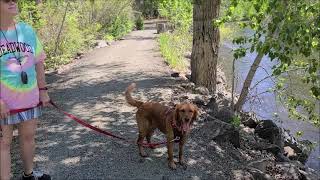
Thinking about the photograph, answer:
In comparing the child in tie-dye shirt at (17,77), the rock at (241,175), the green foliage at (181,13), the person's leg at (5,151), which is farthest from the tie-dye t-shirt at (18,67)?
the green foliage at (181,13)

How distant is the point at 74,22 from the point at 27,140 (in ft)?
47.1

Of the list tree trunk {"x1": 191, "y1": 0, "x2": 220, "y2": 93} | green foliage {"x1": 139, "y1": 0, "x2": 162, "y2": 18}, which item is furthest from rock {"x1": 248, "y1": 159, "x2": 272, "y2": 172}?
green foliage {"x1": 139, "y1": 0, "x2": 162, "y2": 18}

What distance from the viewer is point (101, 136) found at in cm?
695

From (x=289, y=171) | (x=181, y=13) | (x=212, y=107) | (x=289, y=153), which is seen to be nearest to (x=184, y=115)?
(x=289, y=171)

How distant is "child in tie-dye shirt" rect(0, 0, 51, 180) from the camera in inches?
149

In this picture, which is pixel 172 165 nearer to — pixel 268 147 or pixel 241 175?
pixel 241 175

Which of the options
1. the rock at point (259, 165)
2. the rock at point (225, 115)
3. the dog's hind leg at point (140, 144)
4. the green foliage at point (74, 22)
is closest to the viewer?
the dog's hind leg at point (140, 144)

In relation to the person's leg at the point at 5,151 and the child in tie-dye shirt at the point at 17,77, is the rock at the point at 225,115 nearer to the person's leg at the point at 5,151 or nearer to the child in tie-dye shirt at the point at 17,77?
the child in tie-dye shirt at the point at 17,77

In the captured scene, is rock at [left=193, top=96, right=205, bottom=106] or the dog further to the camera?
rock at [left=193, top=96, right=205, bottom=106]

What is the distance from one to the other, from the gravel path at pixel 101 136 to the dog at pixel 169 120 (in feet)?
1.02

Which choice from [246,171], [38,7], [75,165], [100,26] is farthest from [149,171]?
[100,26]

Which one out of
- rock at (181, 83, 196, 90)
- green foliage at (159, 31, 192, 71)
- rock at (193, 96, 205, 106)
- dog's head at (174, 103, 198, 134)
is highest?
dog's head at (174, 103, 198, 134)

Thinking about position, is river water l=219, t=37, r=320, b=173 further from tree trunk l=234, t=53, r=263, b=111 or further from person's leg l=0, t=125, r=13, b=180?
person's leg l=0, t=125, r=13, b=180

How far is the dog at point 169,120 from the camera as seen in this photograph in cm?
514
